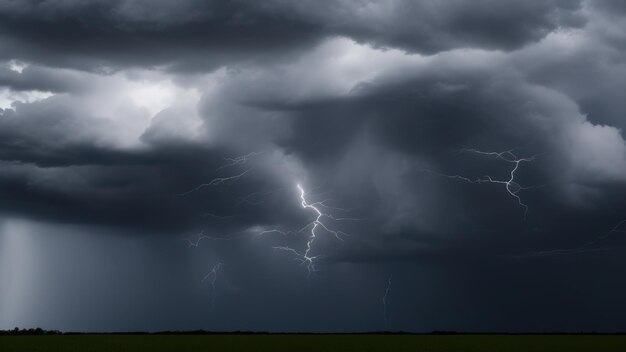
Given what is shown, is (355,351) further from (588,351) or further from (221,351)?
(588,351)

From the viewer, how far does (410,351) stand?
4203cm

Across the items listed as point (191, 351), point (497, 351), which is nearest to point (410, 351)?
point (497, 351)

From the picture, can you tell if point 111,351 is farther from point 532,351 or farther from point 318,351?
point 532,351

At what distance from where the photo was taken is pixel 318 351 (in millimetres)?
42531

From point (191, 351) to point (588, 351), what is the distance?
81.4 ft

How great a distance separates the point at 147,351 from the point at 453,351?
57.8 ft

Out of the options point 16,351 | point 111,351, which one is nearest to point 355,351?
point 111,351

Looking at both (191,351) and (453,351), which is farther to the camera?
(191,351)

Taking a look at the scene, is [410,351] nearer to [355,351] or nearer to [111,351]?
[355,351]

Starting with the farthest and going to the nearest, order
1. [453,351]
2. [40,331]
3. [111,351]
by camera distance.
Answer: [40,331]
[111,351]
[453,351]

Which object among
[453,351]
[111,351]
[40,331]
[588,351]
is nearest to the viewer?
[453,351]

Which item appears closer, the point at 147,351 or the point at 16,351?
the point at 16,351

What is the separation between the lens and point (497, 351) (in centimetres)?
4506

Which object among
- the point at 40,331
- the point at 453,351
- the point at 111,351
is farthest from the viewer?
the point at 40,331
